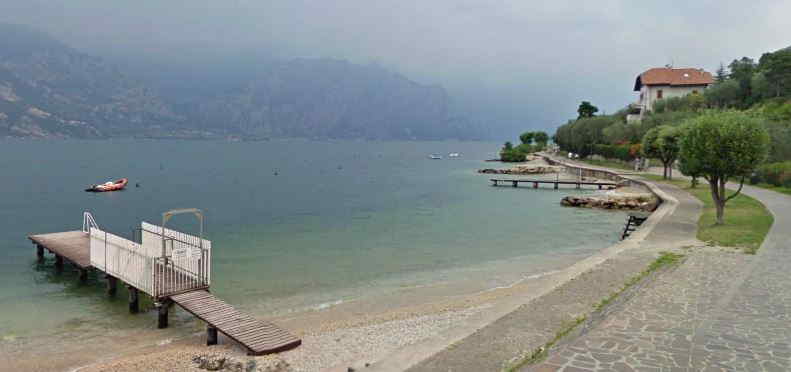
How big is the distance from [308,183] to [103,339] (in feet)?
218

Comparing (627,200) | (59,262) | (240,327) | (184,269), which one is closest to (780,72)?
(627,200)

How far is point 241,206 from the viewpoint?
51812mm

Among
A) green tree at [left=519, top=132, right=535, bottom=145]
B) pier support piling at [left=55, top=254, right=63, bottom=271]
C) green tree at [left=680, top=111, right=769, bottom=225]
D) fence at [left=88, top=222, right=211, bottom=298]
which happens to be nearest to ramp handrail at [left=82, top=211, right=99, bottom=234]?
pier support piling at [left=55, top=254, right=63, bottom=271]

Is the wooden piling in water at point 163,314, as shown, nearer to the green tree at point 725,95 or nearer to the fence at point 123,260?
the fence at point 123,260

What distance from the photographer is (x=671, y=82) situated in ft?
354

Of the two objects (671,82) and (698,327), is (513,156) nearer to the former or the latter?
(671,82)

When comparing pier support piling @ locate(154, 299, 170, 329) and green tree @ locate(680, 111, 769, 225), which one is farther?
green tree @ locate(680, 111, 769, 225)

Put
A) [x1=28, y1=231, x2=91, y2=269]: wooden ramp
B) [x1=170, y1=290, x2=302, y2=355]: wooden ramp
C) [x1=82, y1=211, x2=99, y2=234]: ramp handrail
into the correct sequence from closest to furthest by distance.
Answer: [x1=170, y1=290, x2=302, y2=355]: wooden ramp
[x1=28, y1=231, x2=91, y2=269]: wooden ramp
[x1=82, y1=211, x2=99, y2=234]: ramp handrail

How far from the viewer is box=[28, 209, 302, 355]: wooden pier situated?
526 inches

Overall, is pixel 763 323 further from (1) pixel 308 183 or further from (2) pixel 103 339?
(1) pixel 308 183

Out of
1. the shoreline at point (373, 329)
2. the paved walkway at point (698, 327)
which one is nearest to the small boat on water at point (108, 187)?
the shoreline at point (373, 329)

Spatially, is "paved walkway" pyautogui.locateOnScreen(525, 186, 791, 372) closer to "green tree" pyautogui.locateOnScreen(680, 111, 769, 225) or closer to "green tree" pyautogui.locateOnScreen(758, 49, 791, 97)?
"green tree" pyautogui.locateOnScreen(680, 111, 769, 225)

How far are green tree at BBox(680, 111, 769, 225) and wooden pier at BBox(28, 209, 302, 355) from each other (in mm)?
19831

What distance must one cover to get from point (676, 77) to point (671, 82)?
6.84 ft
